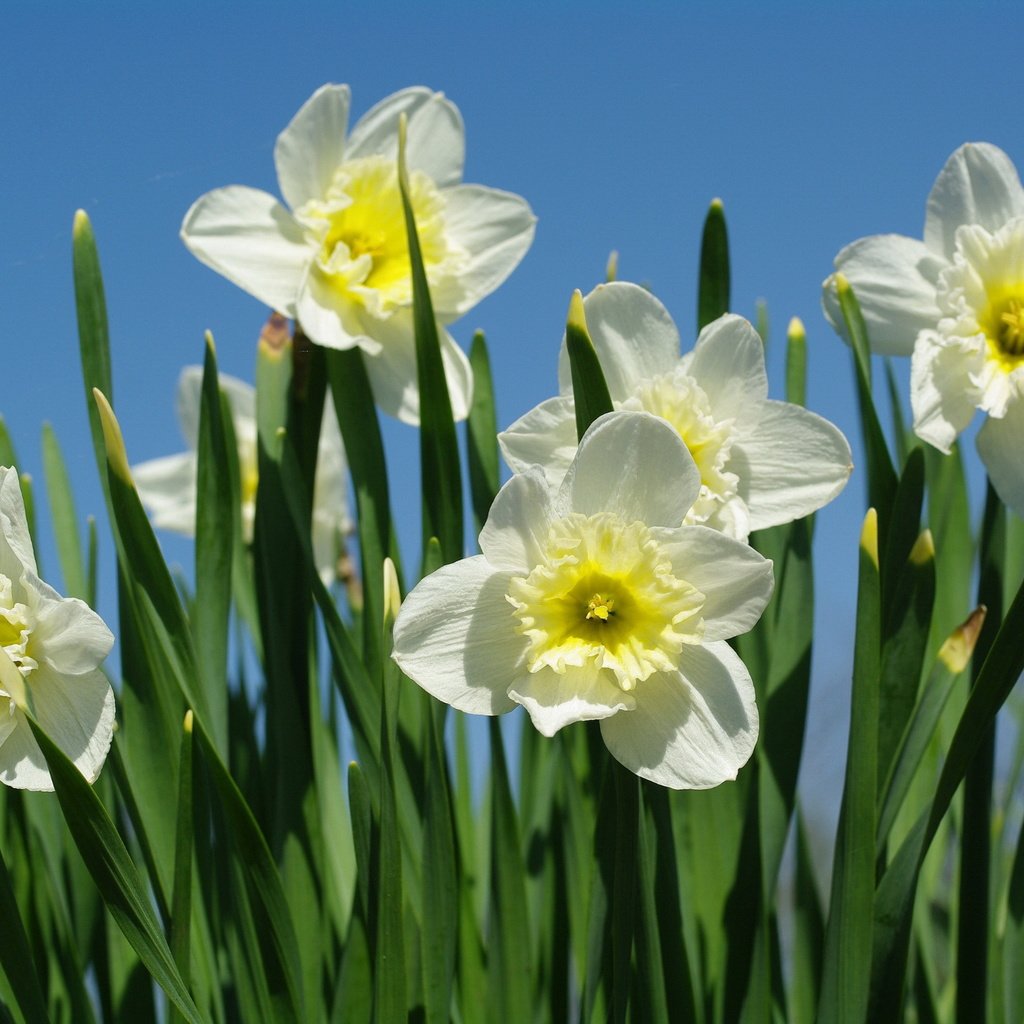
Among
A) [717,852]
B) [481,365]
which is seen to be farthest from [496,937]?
[481,365]

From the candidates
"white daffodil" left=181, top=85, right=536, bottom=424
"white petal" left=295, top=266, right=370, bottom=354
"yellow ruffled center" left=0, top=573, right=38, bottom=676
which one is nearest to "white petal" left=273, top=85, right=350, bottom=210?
"white daffodil" left=181, top=85, right=536, bottom=424

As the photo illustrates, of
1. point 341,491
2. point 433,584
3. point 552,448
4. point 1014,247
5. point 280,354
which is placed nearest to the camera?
point 433,584

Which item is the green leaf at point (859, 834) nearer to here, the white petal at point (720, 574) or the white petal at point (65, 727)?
the white petal at point (720, 574)

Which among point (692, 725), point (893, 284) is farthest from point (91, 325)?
point (893, 284)

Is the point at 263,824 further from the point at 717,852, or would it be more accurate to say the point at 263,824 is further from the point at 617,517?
the point at 617,517

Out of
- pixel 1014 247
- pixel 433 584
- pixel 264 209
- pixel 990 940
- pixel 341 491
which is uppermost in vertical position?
pixel 264 209

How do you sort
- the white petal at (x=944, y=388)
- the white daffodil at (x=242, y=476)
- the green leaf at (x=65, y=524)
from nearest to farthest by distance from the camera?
the white petal at (x=944, y=388), the green leaf at (x=65, y=524), the white daffodil at (x=242, y=476)

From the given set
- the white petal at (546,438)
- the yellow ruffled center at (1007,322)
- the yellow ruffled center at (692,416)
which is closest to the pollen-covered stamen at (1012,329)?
the yellow ruffled center at (1007,322)
